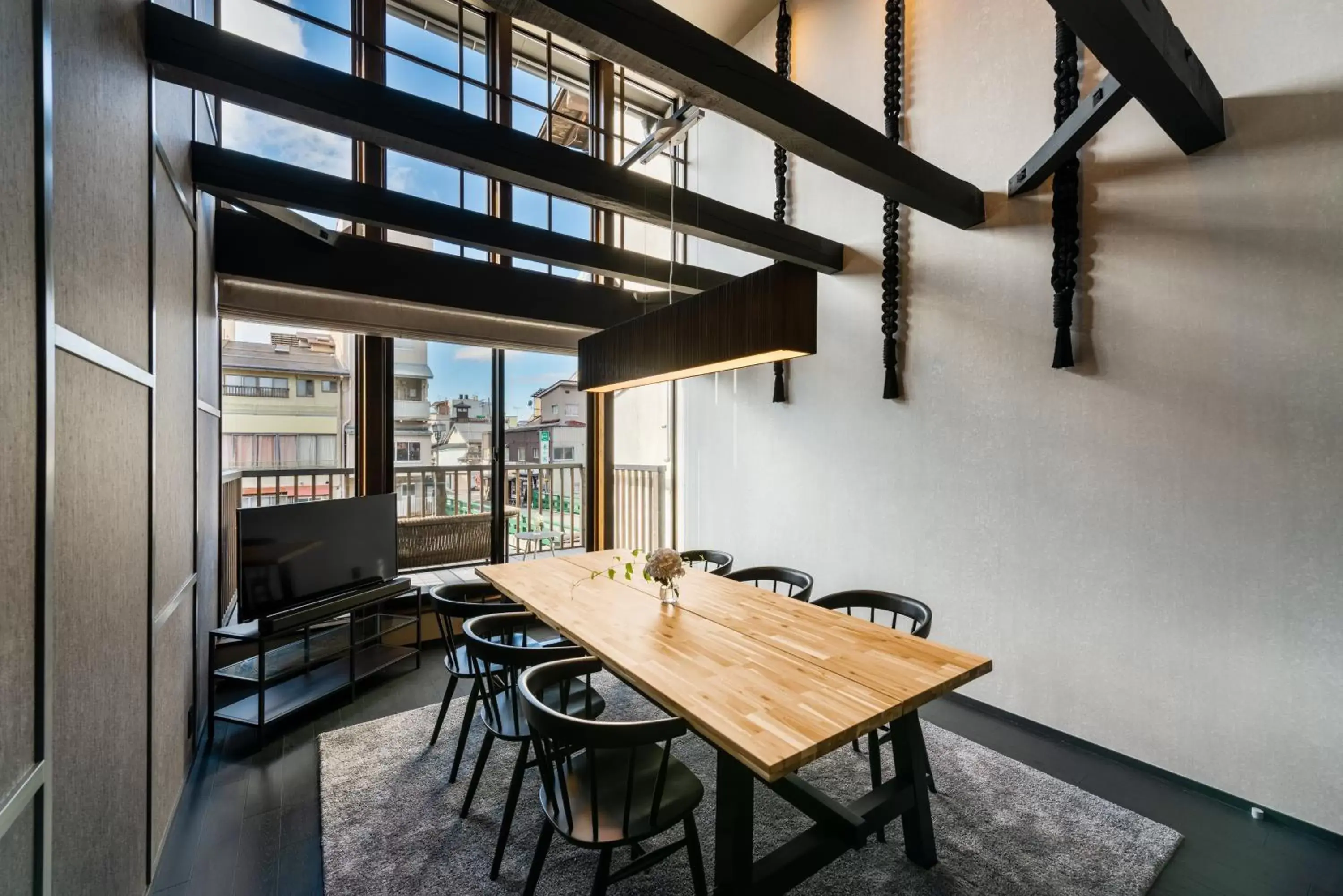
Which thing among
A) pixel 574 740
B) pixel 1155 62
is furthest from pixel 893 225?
pixel 574 740

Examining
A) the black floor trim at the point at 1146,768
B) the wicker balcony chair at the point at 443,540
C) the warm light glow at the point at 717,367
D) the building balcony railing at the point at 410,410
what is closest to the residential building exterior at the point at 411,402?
the building balcony railing at the point at 410,410

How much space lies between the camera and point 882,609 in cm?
267

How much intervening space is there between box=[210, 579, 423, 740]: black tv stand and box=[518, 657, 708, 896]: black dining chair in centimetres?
184

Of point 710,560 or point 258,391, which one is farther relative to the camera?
point 710,560

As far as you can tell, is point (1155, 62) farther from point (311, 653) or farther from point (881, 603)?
point (311, 653)

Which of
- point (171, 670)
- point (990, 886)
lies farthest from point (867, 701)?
point (171, 670)

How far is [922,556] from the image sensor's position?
3289mm

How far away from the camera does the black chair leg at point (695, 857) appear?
1579mm

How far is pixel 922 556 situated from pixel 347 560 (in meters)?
3.43

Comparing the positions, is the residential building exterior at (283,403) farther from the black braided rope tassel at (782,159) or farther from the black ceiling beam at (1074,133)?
Answer: the black ceiling beam at (1074,133)

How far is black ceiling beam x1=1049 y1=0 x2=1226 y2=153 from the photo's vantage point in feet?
5.23

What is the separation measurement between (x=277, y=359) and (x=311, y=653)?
190 cm

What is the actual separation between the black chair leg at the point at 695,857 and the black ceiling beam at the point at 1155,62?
2.48m

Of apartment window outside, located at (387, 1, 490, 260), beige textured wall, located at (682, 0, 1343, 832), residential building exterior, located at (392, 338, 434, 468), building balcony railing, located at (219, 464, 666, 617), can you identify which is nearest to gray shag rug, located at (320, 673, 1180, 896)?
beige textured wall, located at (682, 0, 1343, 832)
